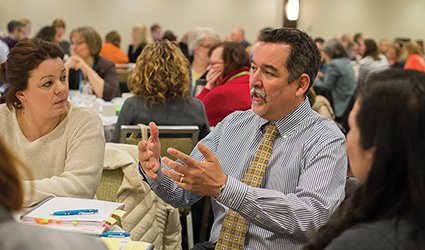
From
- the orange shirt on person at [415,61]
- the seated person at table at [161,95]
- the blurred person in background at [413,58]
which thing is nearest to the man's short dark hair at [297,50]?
the seated person at table at [161,95]

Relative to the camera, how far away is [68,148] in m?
2.68

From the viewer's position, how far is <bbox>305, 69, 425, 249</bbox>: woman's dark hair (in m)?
1.31

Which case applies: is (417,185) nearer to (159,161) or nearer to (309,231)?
(309,231)

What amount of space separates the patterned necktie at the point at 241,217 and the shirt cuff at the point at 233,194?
0.90 feet

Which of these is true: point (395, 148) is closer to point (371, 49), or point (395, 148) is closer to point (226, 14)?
point (371, 49)

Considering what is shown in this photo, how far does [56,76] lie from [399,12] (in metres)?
15.0

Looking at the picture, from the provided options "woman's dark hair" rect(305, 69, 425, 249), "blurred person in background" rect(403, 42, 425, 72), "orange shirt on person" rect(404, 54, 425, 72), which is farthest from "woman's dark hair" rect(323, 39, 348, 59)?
"woman's dark hair" rect(305, 69, 425, 249)

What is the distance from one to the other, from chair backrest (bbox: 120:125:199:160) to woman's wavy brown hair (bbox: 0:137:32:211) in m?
2.46

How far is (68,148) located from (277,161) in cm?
88

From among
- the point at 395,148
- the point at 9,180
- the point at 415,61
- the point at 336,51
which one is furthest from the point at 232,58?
the point at 415,61

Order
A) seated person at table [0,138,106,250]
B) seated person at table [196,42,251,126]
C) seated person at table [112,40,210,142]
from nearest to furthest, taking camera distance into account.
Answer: seated person at table [0,138,106,250] → seated person at table [112,40,210,142] → seated person at table [196,42,251,126]

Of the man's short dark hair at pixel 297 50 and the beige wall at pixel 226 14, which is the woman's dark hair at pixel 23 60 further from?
the beige wall at pixel 226 14

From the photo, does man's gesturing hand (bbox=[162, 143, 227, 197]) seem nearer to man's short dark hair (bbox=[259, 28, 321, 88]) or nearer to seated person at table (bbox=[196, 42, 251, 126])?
man's short dark hair (bbox=[259, 28, 321, 88])

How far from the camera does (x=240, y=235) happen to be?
2303mm
